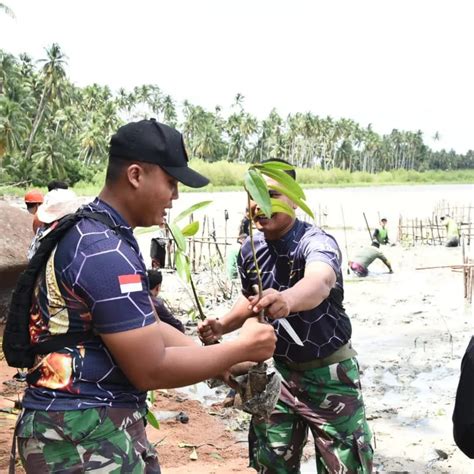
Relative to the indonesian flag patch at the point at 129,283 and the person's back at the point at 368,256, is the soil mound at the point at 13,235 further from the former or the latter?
→ the person's back at the point at 368,256

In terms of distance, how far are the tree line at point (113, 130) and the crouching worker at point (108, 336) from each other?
1898 cm

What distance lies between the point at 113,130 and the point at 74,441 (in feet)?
179

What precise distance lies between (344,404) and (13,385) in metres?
3.93

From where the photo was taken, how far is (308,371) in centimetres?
277

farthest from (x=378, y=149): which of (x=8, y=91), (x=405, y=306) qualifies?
(x=405, y=306)

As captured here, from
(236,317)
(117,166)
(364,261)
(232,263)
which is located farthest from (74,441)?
(364,261)

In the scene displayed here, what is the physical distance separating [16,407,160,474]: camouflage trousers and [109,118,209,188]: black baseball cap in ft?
2.05

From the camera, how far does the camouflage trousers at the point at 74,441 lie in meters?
1.57

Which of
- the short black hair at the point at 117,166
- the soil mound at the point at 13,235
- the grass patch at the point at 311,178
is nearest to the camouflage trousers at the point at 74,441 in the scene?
the short black hair at the point at 117,166

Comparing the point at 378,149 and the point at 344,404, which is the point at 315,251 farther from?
the point at 378,149

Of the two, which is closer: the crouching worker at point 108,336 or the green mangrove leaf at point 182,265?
the crouching worker at point 108,336

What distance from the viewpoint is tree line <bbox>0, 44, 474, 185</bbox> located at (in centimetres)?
3819

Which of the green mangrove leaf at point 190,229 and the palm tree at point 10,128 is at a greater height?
the palm tree at point 10,128

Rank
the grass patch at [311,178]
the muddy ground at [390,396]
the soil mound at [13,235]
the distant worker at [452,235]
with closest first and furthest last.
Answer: the muddy ground at [390,396], the soil mound at [13,235], the distant worker at [452,235], the grass patch at [311,178]
